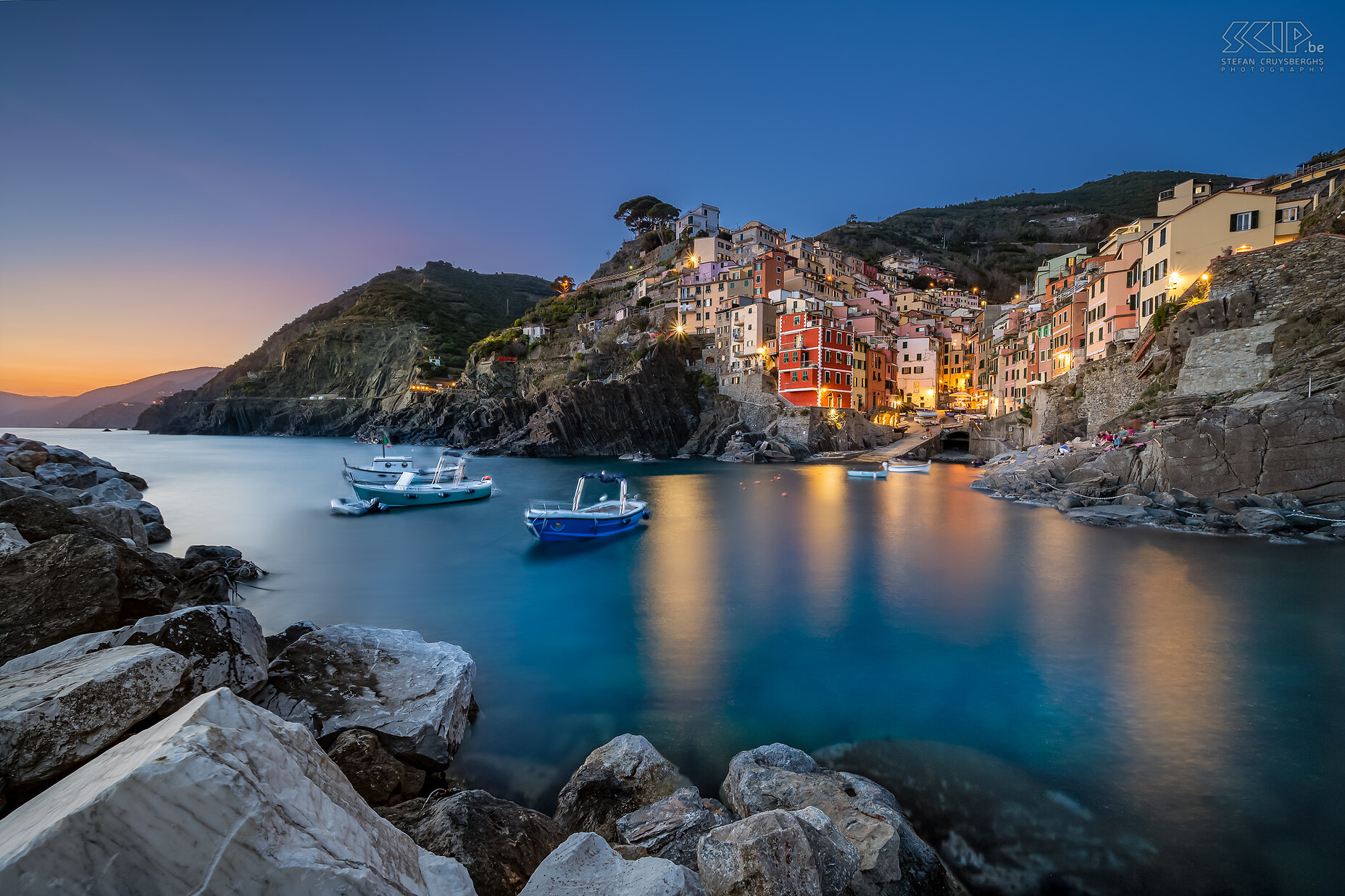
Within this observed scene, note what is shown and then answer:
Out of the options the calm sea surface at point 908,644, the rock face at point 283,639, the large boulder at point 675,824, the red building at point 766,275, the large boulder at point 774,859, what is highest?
the red building at point 766,275

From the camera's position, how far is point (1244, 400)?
20.4 metres

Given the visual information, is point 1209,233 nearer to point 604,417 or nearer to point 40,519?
point 40,519

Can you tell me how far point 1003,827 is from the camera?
5.50 meters

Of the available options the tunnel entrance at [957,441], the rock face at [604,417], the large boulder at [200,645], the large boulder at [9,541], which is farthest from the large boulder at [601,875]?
the tunnel entrance at [957,441]

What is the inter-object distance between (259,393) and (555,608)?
11562 centimetres

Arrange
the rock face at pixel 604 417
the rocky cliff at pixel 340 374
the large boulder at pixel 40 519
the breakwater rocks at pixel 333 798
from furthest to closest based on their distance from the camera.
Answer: the rocky cliff at pixel 340 374
the rock face at pixel 604 417
the large boulder at pixel 40 519
the breakwater rocks at pixel 333 798

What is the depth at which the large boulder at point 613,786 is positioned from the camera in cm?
522

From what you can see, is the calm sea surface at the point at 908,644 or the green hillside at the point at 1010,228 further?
the green hillside at the point at 1010,228

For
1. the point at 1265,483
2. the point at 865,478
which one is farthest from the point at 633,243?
the point at 1265,483

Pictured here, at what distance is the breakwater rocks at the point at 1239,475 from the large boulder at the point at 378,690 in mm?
22805

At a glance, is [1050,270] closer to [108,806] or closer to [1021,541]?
[1021,541]

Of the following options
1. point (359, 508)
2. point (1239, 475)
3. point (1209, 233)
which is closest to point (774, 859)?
point (1239, 475)

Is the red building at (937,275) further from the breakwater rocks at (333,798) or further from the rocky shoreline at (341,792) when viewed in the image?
the breakwater rocks at (333,798)

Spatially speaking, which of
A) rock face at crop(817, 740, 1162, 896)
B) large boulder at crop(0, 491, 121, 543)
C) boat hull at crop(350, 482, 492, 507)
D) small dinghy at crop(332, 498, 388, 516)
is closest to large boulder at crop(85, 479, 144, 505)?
small dinghy at crop(332, 498, 388, 516)
